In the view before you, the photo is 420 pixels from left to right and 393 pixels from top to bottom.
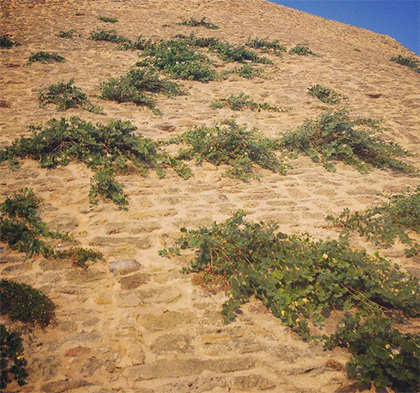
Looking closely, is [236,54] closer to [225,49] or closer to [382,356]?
[225,49]

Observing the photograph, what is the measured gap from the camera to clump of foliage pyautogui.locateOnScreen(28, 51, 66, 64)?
8820 millimetres

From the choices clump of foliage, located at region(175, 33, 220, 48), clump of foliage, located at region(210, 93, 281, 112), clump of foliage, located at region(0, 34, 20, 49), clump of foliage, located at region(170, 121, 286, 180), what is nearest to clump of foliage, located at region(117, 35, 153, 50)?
clump of foliage, located at region(175, 33, 220, 48)

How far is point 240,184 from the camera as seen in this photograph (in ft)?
16.5

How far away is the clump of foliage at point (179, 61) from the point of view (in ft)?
30.1

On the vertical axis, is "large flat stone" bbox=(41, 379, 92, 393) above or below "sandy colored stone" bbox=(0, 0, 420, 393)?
below

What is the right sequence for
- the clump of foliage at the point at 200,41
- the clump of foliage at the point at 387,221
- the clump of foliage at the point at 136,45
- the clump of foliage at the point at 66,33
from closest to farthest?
the clump of foliage at the point at 387,221 → the clump of foliage at the point at 136,45 → the clump of foliage at the point at 66,33 → the clump of foliage at the point at 200,41

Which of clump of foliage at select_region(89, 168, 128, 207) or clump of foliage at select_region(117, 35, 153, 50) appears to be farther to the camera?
clump of foliage at select_region(117, 35, 153, 50)

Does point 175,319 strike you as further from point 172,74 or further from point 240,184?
point 172,74

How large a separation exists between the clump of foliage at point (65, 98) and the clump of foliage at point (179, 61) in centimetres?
313

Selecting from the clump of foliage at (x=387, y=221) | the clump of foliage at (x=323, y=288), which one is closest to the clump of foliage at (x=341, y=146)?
the clump of foliage at (x=387, y=221)

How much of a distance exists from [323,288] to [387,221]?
1.89 metres

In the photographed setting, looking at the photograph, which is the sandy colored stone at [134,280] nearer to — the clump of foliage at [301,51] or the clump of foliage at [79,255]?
the clump of foliage at [79,255]

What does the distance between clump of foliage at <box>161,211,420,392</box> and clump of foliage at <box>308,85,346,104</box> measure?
6.70 m

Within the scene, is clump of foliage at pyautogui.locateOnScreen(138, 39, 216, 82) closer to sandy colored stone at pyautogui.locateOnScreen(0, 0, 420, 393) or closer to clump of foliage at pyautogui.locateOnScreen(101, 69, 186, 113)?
sandy colored stone at pyautogui.locateOnScreen(0, 0, 420, 393)
